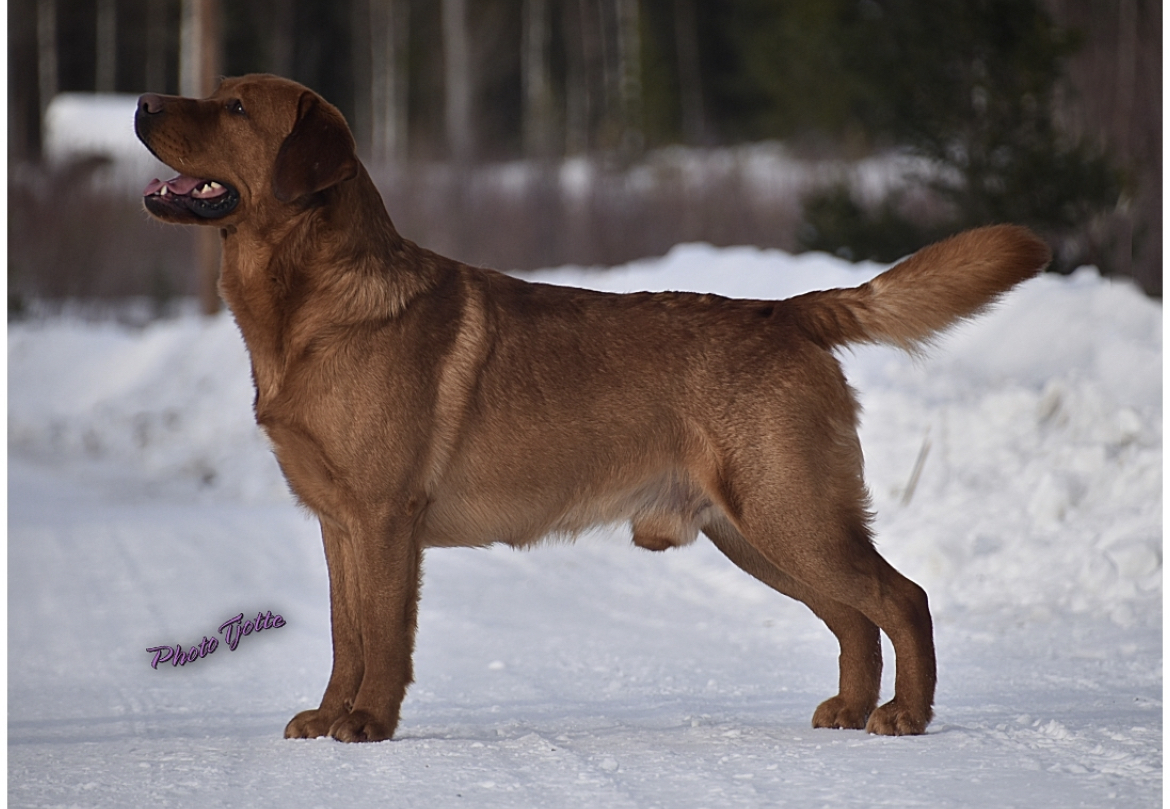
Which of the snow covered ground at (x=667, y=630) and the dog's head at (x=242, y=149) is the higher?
the dog's head at (x=242, y=149)

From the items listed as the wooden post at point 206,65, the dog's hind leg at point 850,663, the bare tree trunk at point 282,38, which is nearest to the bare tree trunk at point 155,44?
the bare tree trunk at point 282,38

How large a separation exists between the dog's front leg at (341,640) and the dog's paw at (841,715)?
5.02 feet

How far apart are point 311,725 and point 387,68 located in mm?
28143

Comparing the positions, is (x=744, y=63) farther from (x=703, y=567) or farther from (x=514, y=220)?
(x=703, y=567)

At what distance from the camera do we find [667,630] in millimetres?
6332

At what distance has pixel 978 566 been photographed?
270 inches

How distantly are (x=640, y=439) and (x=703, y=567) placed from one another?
12.2 ft

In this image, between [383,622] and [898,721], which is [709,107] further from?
[383,622]

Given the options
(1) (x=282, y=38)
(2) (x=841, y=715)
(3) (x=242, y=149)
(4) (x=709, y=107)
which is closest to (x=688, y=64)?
(4) (x=709, y=107)

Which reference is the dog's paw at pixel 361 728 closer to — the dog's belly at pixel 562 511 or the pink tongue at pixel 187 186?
the dog's belly at pixel 562 511

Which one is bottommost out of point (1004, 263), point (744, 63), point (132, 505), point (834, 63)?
point (132, 505)

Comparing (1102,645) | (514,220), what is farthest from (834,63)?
(1102,645)

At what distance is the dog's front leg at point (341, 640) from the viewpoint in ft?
13.8

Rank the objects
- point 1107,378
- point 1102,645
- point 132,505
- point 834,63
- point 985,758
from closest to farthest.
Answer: point 985,758, point 1102,645, point 1107,378, point 132,505, point 834,63
